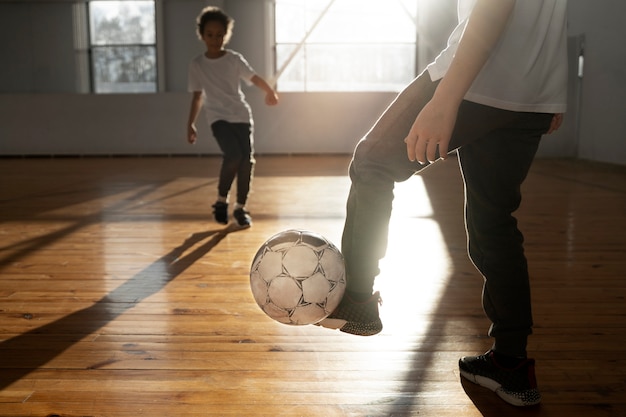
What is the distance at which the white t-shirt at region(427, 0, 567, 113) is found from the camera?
129cm

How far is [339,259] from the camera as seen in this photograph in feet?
5.04

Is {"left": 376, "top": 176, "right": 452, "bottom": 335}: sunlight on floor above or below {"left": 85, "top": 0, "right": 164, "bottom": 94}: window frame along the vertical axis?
below

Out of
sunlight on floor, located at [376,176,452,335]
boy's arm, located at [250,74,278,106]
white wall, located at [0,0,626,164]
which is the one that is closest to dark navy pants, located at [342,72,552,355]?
sunlight on floor, located at [376,176,452,335]

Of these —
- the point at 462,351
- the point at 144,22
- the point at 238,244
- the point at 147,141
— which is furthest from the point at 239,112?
the point at 144,22

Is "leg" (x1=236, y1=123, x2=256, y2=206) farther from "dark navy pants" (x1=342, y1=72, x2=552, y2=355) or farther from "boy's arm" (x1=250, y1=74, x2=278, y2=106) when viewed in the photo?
"dark navy pants" (x1=342, y1=72, x2=552, y2=355)

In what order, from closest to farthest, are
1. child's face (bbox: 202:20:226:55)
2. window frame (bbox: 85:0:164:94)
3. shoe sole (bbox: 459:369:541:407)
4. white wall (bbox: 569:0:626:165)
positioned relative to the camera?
shoe sole (bbox: 459:369:541:407) < child's face (bbox: 202:20:226:55) < white wall (bbox: 569:0:626:165) < window frame (bbox: 85:0:164:94)

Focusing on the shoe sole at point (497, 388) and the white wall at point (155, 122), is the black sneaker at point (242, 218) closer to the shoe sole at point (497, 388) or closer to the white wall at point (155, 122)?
the shoe sole at point (497, 388)

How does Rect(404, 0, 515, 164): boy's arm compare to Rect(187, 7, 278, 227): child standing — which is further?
Rect(187, 7, 278, 227): child standing

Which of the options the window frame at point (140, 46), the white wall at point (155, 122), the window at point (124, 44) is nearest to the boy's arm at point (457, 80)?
the white wall at point (155, 122)

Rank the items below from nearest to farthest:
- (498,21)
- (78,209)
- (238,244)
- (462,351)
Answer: (498,21) → (462,351) → (238,244) → (78,209)

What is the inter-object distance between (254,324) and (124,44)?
1037cm

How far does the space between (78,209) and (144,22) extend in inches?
297

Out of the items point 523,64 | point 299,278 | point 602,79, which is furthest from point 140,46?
point 523,64

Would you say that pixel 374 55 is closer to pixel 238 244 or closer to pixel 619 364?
pixel 238 244
